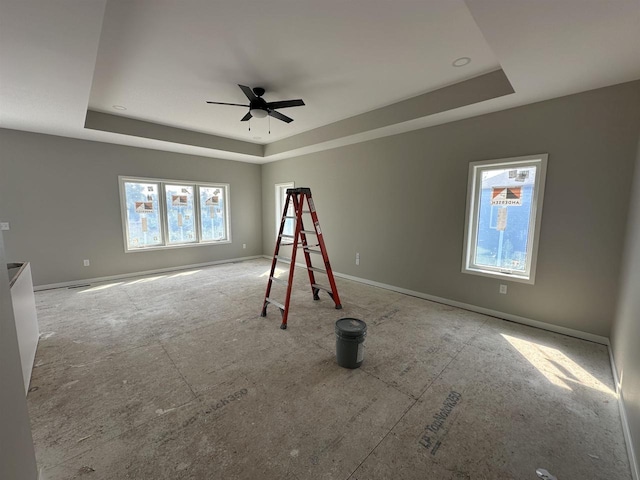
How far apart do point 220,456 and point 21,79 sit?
379 centimetres

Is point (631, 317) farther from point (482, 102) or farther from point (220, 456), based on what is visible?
point (220, 456)

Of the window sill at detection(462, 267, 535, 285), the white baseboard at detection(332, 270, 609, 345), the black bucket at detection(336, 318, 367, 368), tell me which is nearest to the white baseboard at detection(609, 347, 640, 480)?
the white baseboard at detection(332, 270, 609, 345)

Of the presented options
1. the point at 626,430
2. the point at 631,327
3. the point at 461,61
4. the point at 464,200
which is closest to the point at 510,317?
the point at 631,327

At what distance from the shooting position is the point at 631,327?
1.92 metres

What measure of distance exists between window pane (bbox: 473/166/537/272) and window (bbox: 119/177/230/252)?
552cm

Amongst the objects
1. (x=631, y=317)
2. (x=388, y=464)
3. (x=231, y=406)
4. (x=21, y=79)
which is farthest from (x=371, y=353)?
(x=21, y=79)

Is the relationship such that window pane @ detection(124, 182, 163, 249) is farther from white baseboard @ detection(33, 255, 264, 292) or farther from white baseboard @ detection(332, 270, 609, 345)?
white baseboard @ detection(332, 270, 609, 345)

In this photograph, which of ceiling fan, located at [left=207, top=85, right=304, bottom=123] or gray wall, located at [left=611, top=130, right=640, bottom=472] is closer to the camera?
gray wall, located at [left=611, top=130, right=640, bottom=472]

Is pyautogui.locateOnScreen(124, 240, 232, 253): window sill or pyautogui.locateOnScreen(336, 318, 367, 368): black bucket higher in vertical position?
pyautogui.locateOnScreen(124, 240, 232, 253): window sill

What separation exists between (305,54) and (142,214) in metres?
4.67

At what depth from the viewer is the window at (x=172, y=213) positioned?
17.2 feet

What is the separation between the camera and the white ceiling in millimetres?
1786

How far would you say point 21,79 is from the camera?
254 cm

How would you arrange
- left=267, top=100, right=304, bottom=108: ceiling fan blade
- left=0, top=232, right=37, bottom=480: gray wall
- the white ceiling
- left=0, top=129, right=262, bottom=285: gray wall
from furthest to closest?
1. left=0, top=129, right=262, bottom=285: gray wall
2. left=267, top=100, right=304, bottom=108: ceiling fan blade
3. the white ceiling
4. left=0, top=232, right=37, bottom=480: gray wall
